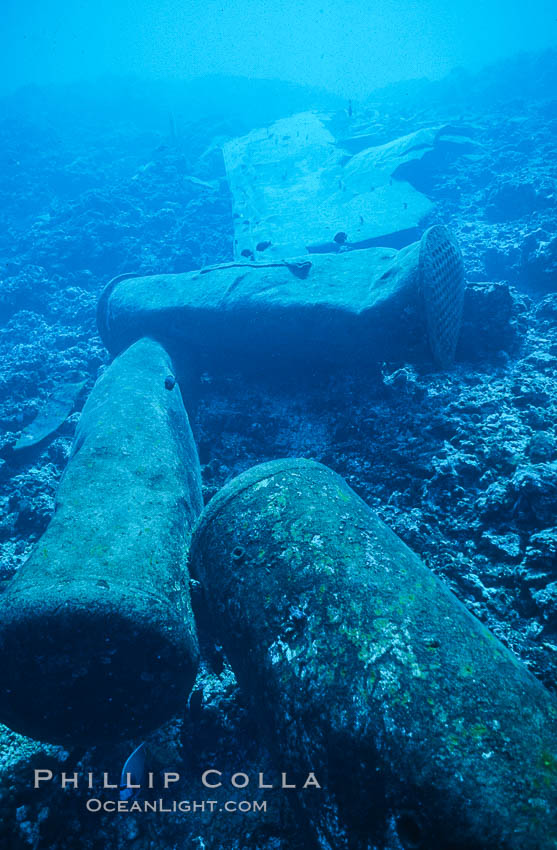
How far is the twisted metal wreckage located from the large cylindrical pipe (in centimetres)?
6

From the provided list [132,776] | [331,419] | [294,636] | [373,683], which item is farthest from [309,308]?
[132,776]

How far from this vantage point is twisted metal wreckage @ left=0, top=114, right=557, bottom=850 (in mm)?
1144

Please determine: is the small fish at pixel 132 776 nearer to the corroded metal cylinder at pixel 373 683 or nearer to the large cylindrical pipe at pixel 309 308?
the corroded metal cylinder at pixel 373 683

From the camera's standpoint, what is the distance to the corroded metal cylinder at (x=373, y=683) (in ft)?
3.58

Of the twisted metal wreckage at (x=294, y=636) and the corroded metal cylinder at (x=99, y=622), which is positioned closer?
the twisted metal wreckage at (x=294, y=636)

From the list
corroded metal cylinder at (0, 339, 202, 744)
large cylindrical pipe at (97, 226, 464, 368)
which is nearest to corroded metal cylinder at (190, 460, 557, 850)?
corroded metal cylinder at (0, 339, 202, 744)

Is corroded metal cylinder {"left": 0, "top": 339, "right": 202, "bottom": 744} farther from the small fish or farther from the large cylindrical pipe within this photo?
the large cylindrical pipe

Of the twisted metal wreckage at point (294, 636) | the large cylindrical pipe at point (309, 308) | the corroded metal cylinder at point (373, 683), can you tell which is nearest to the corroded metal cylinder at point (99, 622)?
the twisted metal wreckage at point (294, 636)

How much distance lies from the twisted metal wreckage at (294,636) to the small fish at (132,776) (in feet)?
1.08

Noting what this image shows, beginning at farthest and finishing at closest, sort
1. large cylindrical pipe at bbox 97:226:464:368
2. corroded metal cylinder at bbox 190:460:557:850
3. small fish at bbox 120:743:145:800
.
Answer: large cylindrical pipe at bbox 97:226:464:368, small fish at bbox 120:743:145:800, corroded metal cylinder at bbox 190:460:557:850

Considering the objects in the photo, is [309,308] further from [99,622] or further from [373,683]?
[373,683]

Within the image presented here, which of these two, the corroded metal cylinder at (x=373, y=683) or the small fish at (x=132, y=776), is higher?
the corroded metal cylinder at (x=373, y=683)

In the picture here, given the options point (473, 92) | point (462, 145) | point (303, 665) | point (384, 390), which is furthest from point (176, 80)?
point (303, 665)

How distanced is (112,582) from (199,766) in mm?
1218
